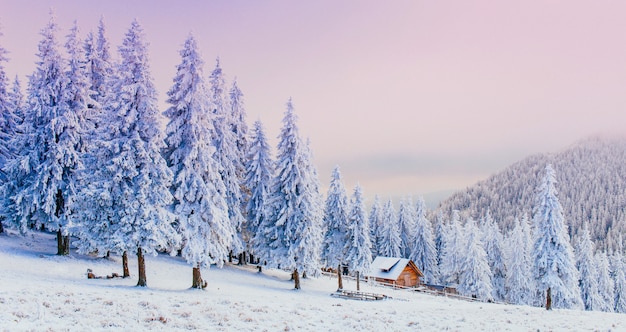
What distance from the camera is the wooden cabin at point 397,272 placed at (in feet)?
208

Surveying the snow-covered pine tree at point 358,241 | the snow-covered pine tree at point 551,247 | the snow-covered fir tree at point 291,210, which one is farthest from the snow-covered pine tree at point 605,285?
the snow-covered fir tree at point 291,210

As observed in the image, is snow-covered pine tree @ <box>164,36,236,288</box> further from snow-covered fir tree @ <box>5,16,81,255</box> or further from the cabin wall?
the cabin wall

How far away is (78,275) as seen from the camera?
25.9 metres

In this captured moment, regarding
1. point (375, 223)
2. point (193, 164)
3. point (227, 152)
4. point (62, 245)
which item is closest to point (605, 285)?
point (375, 223)

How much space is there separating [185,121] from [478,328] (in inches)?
846

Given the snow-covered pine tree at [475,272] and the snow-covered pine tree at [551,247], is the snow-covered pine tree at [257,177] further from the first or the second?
the snow-covered pine tree at [475,272]

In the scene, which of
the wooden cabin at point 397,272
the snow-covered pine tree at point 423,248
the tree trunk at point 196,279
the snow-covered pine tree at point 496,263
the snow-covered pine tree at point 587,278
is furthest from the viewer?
the snow-covered pine tree at point 423,248

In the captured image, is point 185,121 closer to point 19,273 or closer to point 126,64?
point 126,64

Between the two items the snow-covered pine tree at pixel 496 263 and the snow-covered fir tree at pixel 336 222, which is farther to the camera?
the snow-covered pine tree at pixel 496 263

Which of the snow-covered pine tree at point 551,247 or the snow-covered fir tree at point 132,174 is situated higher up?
the snow-covered fir tree at point 132,174

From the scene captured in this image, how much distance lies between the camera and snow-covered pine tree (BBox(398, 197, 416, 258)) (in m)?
79.2

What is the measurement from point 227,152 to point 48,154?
15.3m

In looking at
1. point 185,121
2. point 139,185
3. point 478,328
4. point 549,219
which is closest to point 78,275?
point 139,185

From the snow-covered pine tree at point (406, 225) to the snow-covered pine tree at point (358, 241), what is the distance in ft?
131
